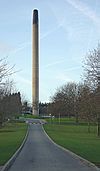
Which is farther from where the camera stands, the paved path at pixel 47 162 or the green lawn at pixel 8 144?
the green lawn at pixel 8 144

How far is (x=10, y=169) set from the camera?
17.2 meters

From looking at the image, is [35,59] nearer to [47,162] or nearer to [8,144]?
[8,144]

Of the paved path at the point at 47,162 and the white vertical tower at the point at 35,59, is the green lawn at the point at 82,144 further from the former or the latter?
the white vertical tower at the point at 35,59

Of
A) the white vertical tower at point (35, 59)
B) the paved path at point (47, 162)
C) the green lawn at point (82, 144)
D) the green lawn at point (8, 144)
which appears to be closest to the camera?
the paved path at point (47, 162)

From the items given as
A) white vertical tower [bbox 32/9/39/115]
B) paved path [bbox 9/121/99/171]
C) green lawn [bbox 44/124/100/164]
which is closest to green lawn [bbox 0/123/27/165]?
paved path [bbox 9/121/99/171]

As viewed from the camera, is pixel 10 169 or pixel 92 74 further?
pixel 92 74

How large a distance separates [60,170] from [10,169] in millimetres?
2088

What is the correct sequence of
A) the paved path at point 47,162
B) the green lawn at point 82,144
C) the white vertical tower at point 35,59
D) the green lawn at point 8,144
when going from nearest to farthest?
the paved path at point 47,162 < the green lawn at point 8,144 < the green lawn at point 82,144 < the white vertical tower at point 35,59

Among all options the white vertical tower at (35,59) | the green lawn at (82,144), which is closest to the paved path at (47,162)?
the green lawn at (82,144)

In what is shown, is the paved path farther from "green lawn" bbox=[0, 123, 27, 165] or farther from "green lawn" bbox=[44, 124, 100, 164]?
"green lawn" bbox=[44, 124, 100, 164]

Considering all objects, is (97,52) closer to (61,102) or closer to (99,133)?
(99,133)

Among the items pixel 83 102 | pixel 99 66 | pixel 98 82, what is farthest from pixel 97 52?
pixel 83 102

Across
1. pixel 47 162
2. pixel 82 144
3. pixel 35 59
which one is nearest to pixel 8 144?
pixel 82 144

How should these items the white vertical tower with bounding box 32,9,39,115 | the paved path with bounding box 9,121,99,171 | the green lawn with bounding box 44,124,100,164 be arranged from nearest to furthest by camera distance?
the paved path with bounding box 9,121,99,171 < the green lawn with bounding box 44,124,100,164 < the white vertical tower with bounding box 32,9,39,115
